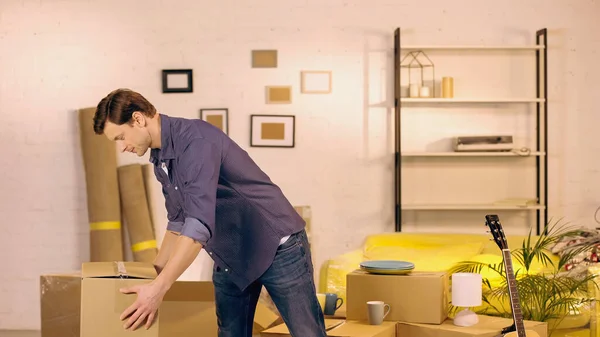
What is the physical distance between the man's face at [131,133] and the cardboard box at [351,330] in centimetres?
103

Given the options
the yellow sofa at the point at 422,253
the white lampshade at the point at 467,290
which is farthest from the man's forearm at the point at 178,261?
the yellow sofa at the point at 422,253

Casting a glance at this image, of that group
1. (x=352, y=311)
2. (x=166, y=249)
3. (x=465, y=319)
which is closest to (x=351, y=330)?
(x=352, y=311)

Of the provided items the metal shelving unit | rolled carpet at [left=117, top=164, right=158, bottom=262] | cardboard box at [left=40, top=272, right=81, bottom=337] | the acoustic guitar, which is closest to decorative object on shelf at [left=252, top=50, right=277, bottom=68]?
the metal shelving unit

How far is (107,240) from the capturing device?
18.7ft

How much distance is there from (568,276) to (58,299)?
2.48m

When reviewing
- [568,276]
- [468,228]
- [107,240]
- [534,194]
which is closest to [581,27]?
[534,194]

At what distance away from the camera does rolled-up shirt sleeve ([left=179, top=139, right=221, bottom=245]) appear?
7.51 ft

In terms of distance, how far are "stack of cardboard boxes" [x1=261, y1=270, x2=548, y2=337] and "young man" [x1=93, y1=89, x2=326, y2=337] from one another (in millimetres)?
751

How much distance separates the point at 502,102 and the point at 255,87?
1719mm

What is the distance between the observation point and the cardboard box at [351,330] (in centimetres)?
313

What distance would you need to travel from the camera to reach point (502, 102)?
5.70m

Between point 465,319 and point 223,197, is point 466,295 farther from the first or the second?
point 223,197

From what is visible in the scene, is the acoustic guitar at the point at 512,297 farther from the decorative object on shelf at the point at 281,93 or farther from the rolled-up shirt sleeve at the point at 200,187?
the decorative object on shelf at the point at 281,93

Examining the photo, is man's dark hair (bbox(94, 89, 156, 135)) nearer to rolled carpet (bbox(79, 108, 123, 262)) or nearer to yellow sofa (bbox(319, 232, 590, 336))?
yellow sofa (bbox(319, 232, 590, 336))
